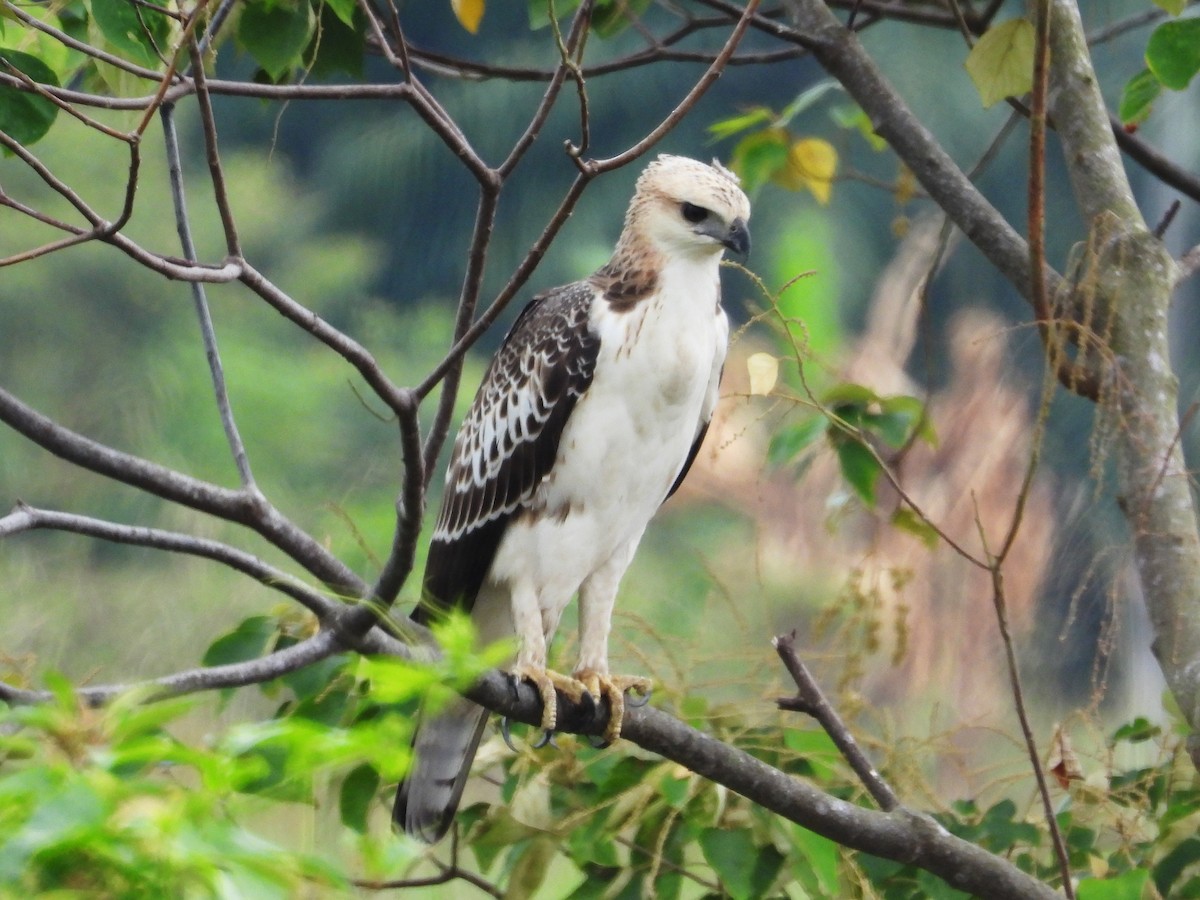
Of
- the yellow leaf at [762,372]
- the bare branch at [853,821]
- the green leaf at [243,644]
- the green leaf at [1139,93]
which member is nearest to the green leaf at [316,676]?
the green leaf at [243,644]

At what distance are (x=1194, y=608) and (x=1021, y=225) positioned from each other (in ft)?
8.41

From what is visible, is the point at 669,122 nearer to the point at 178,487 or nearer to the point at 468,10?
the point at 178,487

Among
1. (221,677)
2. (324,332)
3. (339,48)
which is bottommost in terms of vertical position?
(221,677)

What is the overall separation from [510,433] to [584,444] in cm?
10

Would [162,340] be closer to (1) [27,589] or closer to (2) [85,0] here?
(1) [27,589]

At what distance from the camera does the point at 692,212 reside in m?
1.52

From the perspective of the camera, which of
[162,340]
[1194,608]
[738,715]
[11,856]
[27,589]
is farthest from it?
[162,340]

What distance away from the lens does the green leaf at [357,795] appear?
4.03 feet

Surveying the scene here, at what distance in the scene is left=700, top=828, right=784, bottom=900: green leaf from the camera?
1.30 m

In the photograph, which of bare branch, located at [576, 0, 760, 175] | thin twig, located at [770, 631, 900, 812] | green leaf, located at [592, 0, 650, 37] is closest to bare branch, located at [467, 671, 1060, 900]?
thin twig, located at [770, 631, 900, 812]

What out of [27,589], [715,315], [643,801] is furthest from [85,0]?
[27,589]

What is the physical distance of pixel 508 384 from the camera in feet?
5.32

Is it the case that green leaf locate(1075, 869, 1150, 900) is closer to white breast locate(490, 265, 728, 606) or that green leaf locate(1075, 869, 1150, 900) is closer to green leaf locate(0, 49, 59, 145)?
white breast locate(490, 265, 728, 606)

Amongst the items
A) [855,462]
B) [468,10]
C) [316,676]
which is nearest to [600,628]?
[855,462]
